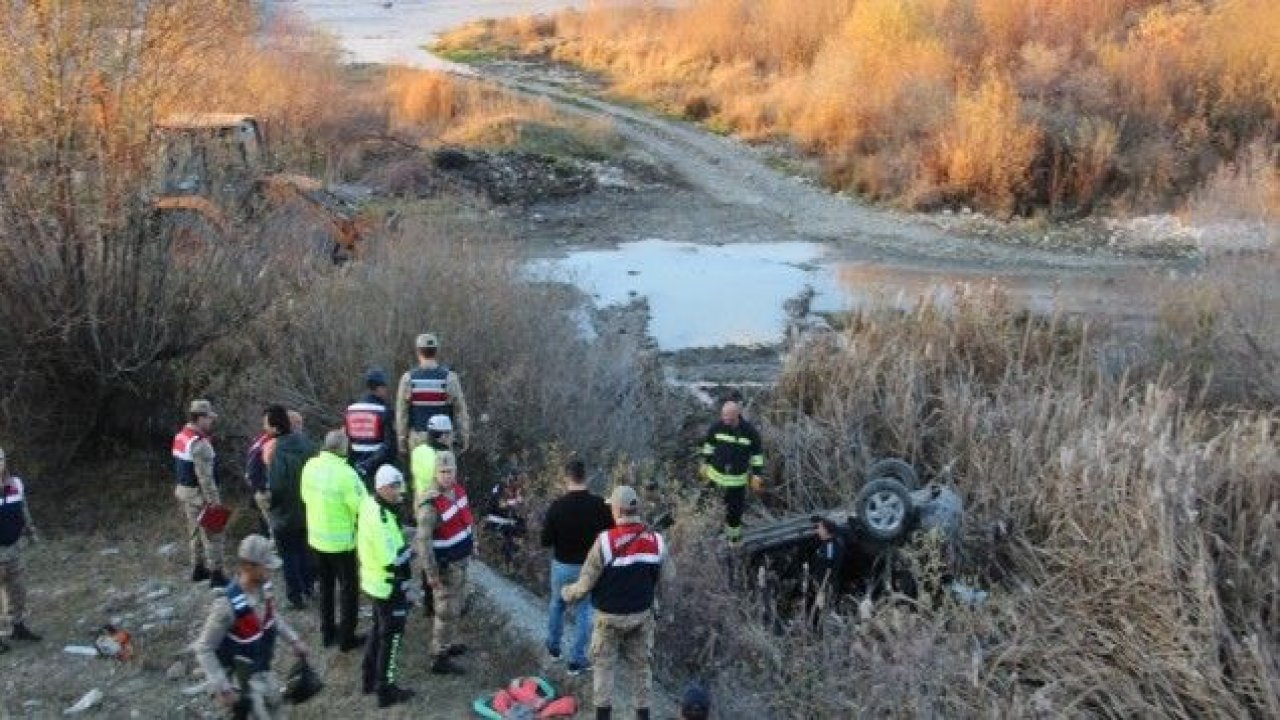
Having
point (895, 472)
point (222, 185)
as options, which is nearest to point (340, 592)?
point (895, 472)

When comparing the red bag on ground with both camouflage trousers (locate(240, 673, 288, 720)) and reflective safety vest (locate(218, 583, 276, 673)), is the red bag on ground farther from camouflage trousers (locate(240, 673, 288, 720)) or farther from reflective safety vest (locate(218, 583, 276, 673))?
reflective safety vest (locate(218, 583, 276, 673))

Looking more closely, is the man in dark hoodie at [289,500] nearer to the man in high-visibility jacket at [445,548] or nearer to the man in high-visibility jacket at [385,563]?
the man in high-visibility jacket at [385,563]

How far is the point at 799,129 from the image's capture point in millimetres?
31219

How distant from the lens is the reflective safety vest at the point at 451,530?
759cm

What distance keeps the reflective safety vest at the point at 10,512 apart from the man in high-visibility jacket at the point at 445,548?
2.81m

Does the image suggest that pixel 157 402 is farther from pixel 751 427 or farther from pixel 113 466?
pixel 751 427

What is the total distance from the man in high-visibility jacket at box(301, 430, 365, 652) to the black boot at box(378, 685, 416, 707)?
719mm

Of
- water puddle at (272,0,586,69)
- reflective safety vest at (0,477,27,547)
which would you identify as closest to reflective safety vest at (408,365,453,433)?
reflective safety vest at (0,477,27,547)

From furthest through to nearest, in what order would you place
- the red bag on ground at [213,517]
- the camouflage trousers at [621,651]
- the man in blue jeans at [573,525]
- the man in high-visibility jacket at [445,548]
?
the red bag on ground at [213,517] → the man in blue jeans at [573,525] → the man in high-visibility jacket at [445,548] → the camouflage trousers at [621,651]

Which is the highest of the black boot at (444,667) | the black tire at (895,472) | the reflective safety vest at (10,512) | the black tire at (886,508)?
the reflective safety vest at (10,512)

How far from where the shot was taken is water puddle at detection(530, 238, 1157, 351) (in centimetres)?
1827

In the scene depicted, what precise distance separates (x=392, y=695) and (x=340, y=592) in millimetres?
894

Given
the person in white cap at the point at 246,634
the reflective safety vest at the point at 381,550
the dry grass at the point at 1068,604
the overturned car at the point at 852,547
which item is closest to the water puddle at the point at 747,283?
the dry grass at the point at 1068,604

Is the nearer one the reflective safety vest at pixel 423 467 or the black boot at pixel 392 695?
the black boot at pixel 392 695
